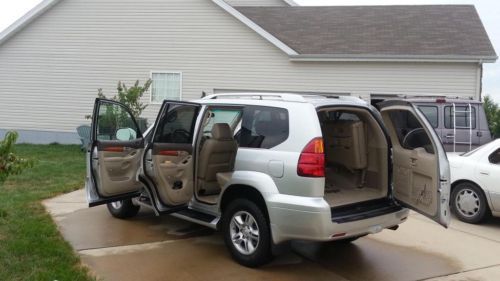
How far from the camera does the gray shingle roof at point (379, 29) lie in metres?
15.1

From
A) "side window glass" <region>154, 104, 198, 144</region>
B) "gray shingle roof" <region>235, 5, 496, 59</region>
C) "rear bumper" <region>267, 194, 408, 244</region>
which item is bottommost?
"rear bumper" <region>267, 194, 408, 244</region>

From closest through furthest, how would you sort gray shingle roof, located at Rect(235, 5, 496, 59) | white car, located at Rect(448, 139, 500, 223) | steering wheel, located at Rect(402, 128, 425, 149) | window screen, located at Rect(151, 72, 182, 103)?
steering wheel, located at Rect(402, 128, 425, 149) → white car, located at Rect(448, 139, 500, 223) → gray shingle roof, located at Rect(235, 5, 496, 59) → window screen, located at Rect(151, 72, 182, 103)

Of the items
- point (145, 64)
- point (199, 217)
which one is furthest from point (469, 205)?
point (145, 64)

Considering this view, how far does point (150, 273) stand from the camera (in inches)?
194

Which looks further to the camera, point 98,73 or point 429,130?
point 98,73

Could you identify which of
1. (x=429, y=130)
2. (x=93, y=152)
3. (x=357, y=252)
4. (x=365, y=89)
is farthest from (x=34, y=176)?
(x=365, y=89)

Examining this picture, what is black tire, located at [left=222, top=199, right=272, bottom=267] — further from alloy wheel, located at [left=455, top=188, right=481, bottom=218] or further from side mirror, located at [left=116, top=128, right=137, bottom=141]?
alloy wheel, located at [left=455, top=188, right=481, bottom=218]

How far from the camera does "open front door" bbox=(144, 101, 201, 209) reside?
5.54m

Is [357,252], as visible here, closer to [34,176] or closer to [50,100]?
[34,176]

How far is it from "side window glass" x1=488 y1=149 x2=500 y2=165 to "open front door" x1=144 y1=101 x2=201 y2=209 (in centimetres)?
468

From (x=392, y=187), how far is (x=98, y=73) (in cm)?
1404

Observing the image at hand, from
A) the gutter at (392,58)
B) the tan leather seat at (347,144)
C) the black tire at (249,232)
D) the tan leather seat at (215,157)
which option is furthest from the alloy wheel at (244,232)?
the gutter at (392,58)

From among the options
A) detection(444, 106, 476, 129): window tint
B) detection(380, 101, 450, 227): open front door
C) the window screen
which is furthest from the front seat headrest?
the window screen

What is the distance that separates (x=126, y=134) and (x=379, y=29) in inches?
493
